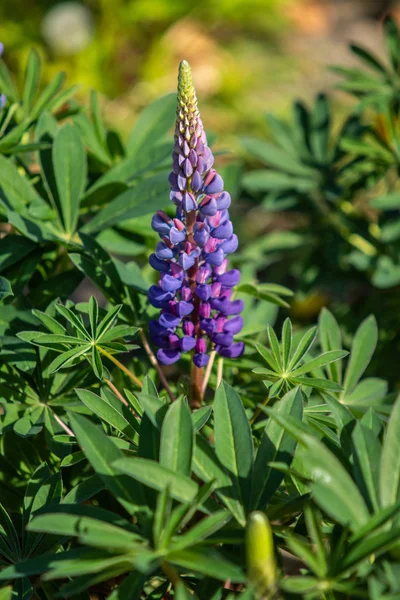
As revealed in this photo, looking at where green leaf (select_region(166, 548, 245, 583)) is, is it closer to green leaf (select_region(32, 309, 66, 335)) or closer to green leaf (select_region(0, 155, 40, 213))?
green leaf (select_region(32, 309, 66, 335))

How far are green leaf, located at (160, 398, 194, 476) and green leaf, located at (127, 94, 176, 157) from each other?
3.27 ft

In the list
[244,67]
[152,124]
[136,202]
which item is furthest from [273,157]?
[244,67]

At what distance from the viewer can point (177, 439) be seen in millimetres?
989

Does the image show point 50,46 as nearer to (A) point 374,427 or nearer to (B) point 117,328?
(B) point 117,328

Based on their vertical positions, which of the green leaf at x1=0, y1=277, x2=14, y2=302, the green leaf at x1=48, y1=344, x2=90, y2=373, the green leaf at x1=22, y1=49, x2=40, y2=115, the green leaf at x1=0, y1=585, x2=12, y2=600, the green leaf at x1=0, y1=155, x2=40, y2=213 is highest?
the green leaf at x1=22, y1=49, x2=40, y2=115

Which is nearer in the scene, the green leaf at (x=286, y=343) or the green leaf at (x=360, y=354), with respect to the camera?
the green leaf at (x=286, y=343)

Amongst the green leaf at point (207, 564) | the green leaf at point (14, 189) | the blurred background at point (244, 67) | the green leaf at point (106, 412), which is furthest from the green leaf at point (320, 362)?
A: the blurred background at point (244, 67)

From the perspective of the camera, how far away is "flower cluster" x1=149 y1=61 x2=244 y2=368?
1.15 m

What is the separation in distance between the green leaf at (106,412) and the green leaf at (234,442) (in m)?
0.20

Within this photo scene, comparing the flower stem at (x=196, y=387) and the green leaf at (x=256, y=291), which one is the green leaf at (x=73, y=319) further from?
the green leaf at (x=256, y=291)

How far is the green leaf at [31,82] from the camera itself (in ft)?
5.80

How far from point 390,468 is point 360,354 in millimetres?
587

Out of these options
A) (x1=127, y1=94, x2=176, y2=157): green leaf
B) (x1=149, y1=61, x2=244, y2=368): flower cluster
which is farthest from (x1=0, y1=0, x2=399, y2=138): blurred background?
(x1=149, y1=61, x2=244, y2=368): flower cluster

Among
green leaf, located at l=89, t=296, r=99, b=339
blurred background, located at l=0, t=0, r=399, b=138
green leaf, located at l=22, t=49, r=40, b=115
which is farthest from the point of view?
blurred background, located at l=0, t=0, r=399, b=138
